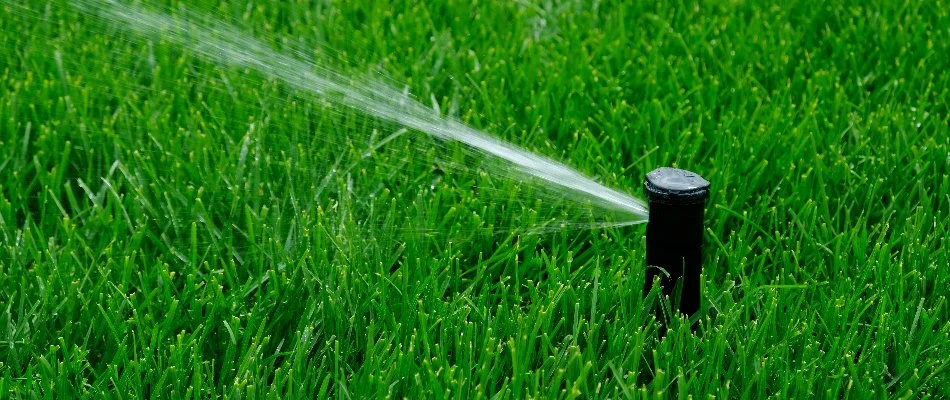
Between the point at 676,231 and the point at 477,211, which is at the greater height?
the point at 676,231

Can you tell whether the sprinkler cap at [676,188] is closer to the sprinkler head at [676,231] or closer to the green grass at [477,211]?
the sprinkler head at [676,231]

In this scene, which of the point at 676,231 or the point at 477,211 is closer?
the point at 676,231

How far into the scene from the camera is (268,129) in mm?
2797

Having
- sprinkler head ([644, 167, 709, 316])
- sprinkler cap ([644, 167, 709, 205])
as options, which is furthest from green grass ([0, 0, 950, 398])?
sprinkler cap ([644, 167, 709, 205])

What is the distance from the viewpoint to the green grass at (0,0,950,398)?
6.56 feet

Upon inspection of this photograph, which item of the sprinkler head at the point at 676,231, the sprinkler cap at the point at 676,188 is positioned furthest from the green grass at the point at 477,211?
the sprinkler cap at the point at 676,188

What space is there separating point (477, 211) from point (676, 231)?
0.71 metres

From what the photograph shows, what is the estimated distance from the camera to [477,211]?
2.50m

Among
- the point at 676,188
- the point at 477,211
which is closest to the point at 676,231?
the point at 676,188

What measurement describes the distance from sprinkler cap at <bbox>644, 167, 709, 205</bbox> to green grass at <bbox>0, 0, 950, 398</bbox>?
30 cm

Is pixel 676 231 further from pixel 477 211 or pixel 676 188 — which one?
pixel 477 211

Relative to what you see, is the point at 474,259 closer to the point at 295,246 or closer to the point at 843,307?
the point at 295,246

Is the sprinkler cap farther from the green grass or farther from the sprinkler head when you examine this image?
the green grass

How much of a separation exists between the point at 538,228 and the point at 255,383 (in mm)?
743
